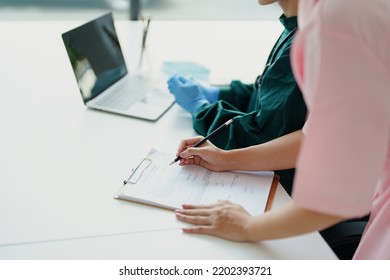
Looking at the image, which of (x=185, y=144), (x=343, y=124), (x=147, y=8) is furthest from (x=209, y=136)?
(x=147, y=8)

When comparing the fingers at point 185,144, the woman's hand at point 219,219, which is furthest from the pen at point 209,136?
the woman's hand at point 219,219

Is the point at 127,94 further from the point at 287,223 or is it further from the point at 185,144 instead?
the point at 287,223

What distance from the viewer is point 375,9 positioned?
680 millimetres

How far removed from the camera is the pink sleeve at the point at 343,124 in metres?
0.65

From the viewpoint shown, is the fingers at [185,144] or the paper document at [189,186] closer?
the paper document at [189,186]

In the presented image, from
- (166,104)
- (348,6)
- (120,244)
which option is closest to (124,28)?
(166,104)

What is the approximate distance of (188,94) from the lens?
1.49 meters

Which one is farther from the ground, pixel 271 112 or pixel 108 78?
pixel 271 112

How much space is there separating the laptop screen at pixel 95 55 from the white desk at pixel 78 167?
9 centimetres

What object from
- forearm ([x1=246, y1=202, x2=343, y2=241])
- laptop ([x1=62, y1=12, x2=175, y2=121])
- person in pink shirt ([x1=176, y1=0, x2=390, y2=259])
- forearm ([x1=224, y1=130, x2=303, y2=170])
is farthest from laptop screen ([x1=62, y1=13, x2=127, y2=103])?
person in pink shirt ([x1=176, y1=0, x2=390, y2=259])

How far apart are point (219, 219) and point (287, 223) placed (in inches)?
7.1

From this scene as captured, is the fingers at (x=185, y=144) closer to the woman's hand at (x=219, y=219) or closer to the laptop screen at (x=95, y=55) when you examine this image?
the woman's hand at (x=219, y=219)

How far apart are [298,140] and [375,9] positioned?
48 centimetres

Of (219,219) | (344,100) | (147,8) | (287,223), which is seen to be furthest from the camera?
(147,8)
